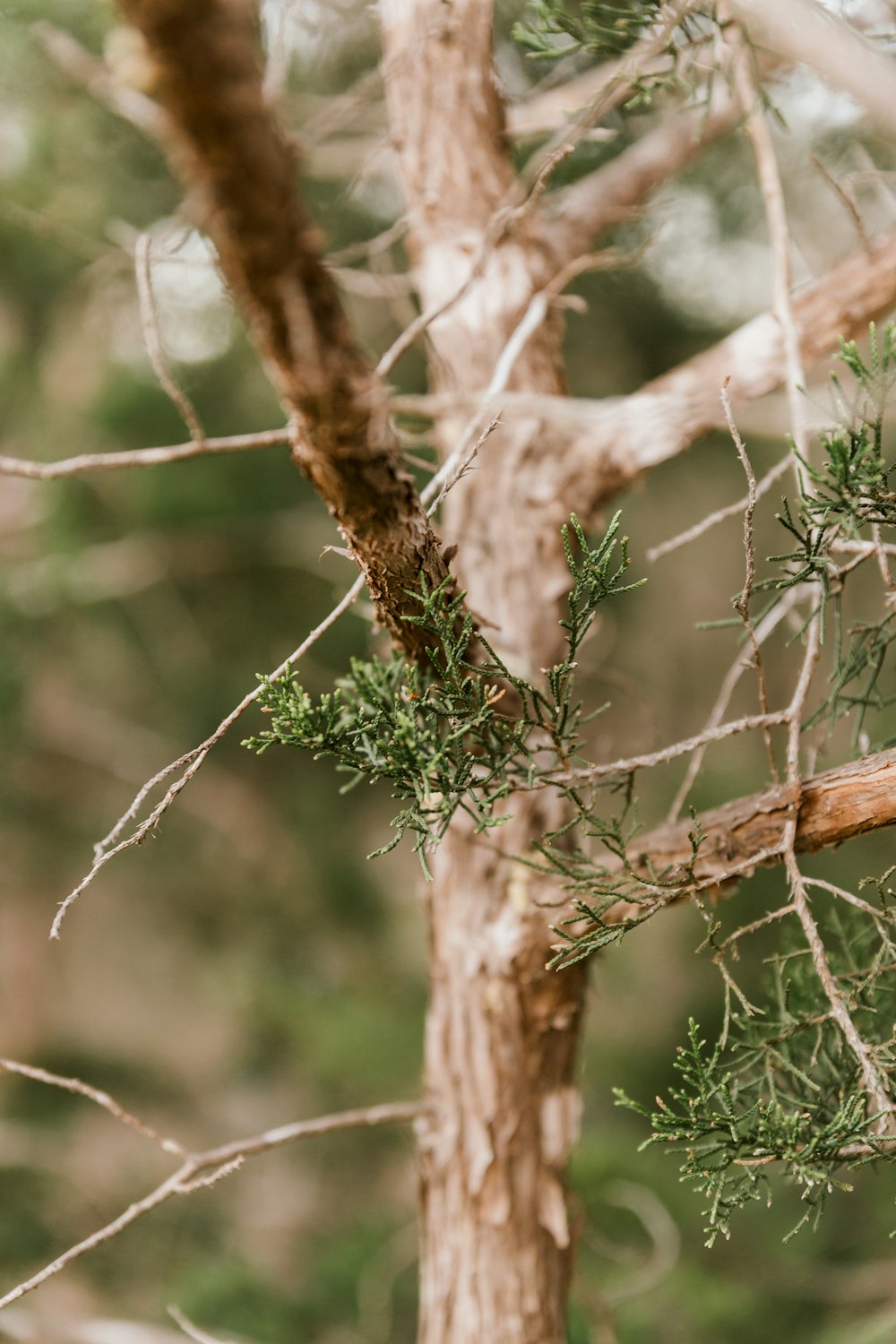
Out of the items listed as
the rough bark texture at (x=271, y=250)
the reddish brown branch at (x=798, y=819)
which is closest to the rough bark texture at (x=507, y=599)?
the reddish brown branch at (x=798, y=819)

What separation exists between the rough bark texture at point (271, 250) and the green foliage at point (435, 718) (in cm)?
10

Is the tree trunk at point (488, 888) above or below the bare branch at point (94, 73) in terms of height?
below

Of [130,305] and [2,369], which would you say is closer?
[130,305]

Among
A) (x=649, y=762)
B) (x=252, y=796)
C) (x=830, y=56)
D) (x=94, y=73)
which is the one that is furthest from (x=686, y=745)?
(x=252, y=796)

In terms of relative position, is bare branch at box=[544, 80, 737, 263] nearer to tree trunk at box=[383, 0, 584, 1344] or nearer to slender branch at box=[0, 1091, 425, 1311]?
tree trunk at box=[383, 0, 584, 1344]

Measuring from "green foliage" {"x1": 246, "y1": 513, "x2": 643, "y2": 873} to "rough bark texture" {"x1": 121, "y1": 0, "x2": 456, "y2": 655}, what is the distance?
0.10 meters

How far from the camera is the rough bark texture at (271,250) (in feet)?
1.19

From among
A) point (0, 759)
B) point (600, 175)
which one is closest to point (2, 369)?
point (0, 759)

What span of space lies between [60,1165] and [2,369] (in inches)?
76.1

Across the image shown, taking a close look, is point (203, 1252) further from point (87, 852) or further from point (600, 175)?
point (600, 175)

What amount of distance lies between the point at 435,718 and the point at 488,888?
0.30 metres

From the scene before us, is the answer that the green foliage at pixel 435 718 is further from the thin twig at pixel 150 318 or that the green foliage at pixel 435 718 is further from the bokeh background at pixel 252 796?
the bokeh background at pixel 252 796

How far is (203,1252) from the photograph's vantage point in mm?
2010

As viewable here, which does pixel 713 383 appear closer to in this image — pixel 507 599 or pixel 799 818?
pixel 507 599
